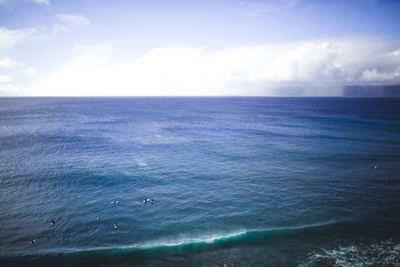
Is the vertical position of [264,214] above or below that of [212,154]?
below

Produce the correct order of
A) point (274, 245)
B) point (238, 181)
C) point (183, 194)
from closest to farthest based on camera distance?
point (274, 245)
point (183, 194)
point (238, 181)

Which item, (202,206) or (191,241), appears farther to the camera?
(202,206)

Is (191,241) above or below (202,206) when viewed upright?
below

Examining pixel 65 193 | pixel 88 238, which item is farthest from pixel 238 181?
pixel 65 193

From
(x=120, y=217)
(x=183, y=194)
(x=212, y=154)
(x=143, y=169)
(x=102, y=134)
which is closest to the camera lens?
(x=120, y=217)

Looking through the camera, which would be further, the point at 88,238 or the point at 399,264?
the point at 88,238

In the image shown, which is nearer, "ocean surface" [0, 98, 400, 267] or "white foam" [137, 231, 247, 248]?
"ocean surface" [0, 98, 400, 267]

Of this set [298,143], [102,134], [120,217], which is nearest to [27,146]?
[102,134]

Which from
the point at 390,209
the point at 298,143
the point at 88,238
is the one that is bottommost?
the point at 88,238

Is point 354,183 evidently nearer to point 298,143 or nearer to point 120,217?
point 298,143

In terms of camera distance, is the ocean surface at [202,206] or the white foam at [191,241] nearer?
the ocean surface at [202,206]

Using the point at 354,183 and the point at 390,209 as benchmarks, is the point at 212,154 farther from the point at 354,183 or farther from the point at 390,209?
the point at 390,209
